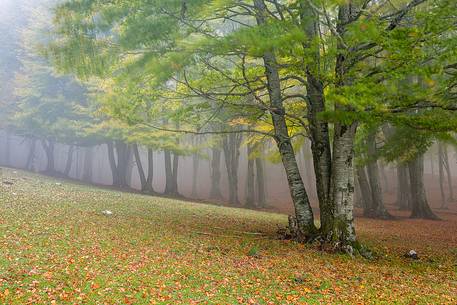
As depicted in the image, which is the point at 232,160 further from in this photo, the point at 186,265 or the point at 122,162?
the point at 186,265

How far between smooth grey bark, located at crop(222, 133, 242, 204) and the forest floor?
11784 millimetres

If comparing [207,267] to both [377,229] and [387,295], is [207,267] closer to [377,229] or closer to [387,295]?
[387,295]

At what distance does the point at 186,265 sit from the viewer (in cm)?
755

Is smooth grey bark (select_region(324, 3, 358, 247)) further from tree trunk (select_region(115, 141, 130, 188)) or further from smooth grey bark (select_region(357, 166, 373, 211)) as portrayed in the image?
tree trunk (select_region(115, 141, 130, 188))

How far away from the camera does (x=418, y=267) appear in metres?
8.76

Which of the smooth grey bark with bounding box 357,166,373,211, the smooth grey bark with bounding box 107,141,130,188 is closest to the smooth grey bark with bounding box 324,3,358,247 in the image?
the smooth grey bark with bounding box 357,166,373,211

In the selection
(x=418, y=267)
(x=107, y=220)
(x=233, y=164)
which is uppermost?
(x=233, y=164)

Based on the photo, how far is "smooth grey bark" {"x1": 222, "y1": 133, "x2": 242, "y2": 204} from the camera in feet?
81.4

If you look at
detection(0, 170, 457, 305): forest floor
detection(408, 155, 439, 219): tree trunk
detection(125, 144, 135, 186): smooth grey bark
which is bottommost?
detection(0, 170, 457, 305): forest floor

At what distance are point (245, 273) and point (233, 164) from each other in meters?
17.7

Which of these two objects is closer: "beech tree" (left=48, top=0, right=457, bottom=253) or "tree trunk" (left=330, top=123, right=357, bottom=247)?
→ "beech tree" (left=48, top=0, right=457, bottom=253)

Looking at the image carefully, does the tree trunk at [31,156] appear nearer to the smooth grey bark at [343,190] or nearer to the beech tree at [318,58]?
the beech tree at [318,58]

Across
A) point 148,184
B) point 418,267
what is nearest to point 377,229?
point 418,267

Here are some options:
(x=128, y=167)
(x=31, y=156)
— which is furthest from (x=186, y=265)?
(x=31, y=156)
